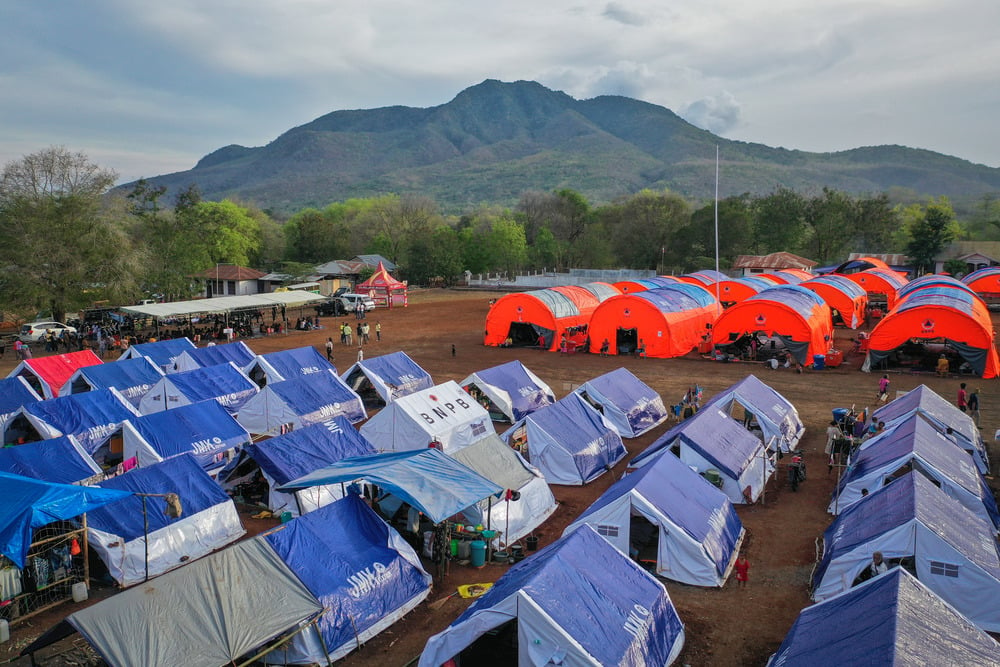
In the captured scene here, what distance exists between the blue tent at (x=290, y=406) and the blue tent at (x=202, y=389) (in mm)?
956

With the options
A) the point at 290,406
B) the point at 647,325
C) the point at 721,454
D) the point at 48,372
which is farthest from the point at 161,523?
Answer: the point at 647,325

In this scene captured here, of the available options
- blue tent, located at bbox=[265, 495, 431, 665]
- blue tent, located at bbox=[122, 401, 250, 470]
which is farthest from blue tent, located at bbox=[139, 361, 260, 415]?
blue tent, located at bbox=[265, 495, 431, 665]

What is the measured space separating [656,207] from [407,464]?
69.4m

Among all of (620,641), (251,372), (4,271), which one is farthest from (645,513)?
(4,271)

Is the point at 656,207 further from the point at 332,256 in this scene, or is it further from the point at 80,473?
the point at 80,473

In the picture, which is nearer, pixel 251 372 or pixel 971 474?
pixel 971 474

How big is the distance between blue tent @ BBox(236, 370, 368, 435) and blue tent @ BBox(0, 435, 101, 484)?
5447 mm

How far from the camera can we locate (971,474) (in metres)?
12.9

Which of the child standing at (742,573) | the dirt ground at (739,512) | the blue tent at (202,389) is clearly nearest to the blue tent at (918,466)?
the dirt ground at (739,512)

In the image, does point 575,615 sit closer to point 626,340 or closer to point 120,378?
point 120,378

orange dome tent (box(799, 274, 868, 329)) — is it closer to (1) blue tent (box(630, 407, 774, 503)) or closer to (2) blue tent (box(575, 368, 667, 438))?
(2) blue tent (box(575, 368, 667, 438))

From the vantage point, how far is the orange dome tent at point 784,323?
27.7 metres

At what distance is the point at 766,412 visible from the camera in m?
17.8

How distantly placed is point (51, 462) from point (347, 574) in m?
7.74
